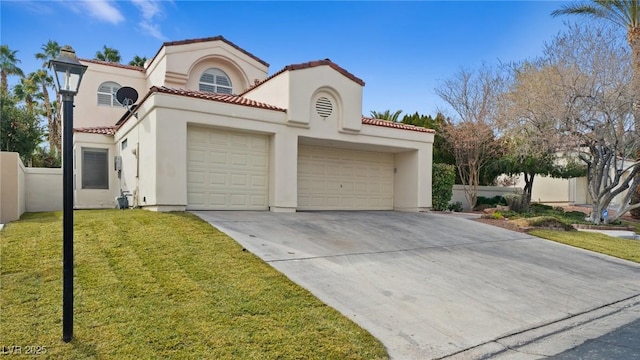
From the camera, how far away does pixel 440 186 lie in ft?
56.1

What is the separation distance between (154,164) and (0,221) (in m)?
3.95

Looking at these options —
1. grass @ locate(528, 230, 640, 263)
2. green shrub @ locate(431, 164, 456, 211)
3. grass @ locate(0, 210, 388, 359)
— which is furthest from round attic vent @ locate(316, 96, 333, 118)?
grass @ locate(528, 230, 640, 263)

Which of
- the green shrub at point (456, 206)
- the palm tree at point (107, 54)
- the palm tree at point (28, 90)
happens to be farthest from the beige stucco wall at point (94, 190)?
the palm tree at point (28, 90)

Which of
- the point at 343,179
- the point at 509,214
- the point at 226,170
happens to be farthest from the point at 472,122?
the point at 226,170

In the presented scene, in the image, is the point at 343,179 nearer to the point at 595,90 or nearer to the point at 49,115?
the point at 595,90

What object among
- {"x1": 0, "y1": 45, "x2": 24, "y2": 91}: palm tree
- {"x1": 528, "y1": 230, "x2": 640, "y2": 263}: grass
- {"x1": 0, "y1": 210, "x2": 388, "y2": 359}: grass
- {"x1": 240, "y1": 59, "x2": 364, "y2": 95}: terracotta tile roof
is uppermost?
{"x1": 0, "y1": 45, "x2": 24, "y2": 91}: palm tree

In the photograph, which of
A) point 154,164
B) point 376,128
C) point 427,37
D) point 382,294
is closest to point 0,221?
point 154,164

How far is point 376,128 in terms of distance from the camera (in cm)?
1453

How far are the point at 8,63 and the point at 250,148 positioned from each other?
31657 millimetres

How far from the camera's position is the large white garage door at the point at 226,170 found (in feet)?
37.0

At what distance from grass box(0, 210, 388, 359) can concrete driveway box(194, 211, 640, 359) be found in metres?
0.56

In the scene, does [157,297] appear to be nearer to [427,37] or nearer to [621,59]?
[427,37]

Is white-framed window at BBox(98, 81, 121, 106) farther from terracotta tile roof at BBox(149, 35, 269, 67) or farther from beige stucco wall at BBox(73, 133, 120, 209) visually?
beige stucco wall at BBox(73, 133, 120, 209)

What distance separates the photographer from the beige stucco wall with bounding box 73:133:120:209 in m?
15.0
